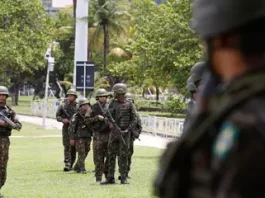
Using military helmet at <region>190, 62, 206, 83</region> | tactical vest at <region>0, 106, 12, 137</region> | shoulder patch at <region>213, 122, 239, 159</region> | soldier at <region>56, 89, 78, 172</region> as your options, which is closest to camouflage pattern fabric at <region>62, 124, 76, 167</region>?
soldier at <region>56, 89, 78, 172</region>

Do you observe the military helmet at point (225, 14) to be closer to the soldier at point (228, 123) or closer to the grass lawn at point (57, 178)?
the soldier at point (228, 123)

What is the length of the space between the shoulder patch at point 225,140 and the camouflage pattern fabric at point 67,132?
17.6 m

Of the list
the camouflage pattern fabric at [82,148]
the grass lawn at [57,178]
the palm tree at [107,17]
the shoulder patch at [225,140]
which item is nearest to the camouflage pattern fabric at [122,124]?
the grass lawn at [57,178]

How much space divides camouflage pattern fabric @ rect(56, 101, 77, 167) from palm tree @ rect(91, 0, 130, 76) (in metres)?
31.7

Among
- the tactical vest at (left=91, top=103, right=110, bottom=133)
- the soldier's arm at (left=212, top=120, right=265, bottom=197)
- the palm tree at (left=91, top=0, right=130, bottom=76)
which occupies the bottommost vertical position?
the tactical vest at (left=91, top=103, right=110, bottom=133)

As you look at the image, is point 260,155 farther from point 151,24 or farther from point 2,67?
point 2,67

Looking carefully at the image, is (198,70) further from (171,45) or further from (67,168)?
(171,45)

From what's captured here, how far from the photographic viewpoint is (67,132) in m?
19.9

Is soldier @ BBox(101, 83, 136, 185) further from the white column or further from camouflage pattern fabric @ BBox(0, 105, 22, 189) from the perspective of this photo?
the white column

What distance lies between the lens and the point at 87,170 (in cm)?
1956

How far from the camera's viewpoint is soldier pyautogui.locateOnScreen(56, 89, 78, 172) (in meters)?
19.5

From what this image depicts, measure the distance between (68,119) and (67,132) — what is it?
42 cm

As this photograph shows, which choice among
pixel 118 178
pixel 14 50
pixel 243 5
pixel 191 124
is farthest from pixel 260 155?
pixel 14 50

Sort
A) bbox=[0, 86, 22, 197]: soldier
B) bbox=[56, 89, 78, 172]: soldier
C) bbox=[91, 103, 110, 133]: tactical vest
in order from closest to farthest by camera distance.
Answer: bbox=[0, 86, 22, 197]: soldier, bbox=[91, 103, 110, 133]: tactical vest, bbox=[56, 89, 78, 172]: soldier
